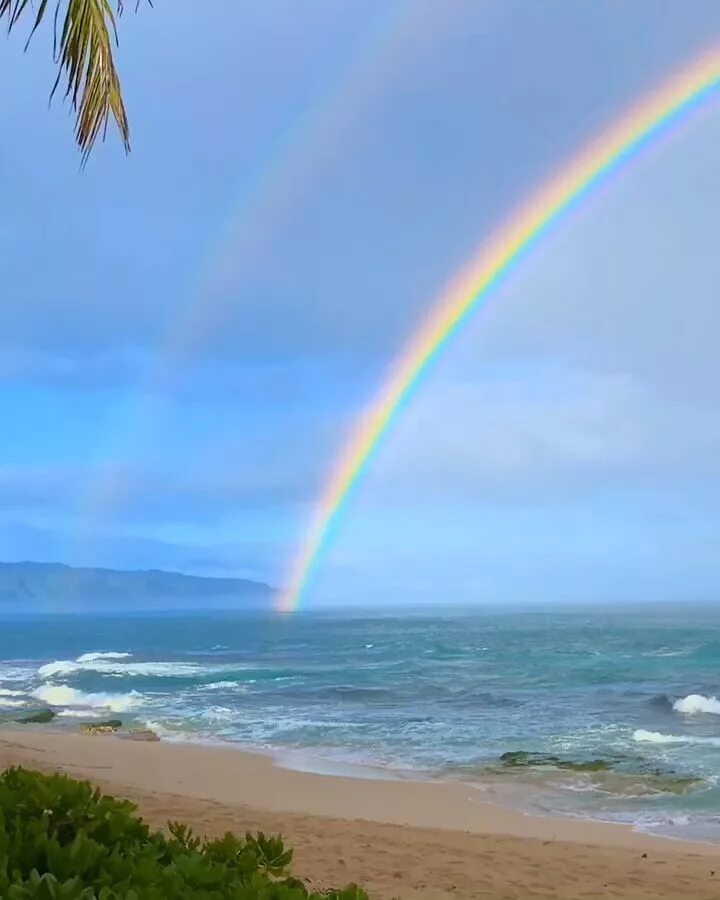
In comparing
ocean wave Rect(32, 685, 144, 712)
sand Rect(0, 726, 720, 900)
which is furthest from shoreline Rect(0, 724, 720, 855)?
ocean wave Rect(32, 685, 144, 712)

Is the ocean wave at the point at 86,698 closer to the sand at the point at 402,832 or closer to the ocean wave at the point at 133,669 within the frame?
the ocean wave at the point at 133,669

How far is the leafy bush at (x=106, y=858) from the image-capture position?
2189mm

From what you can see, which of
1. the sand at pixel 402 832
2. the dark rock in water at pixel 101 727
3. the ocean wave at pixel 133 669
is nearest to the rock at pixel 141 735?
the dark rock in water at pixel 101 727

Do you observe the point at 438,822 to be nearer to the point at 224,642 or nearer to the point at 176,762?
the point at 176,762

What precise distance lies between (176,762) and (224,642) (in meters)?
54.3

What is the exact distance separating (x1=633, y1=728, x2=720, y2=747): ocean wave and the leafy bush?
15250 millimetres

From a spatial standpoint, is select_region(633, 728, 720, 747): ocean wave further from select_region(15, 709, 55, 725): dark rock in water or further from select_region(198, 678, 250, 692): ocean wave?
select_region(198, 678, 250, 692): ocean wave

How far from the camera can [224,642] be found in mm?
67875

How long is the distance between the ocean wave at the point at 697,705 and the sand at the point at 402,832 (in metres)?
11.7

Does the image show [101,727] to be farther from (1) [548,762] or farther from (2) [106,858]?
(2) [106,858]

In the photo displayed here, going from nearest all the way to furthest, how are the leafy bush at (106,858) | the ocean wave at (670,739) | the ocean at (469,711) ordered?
1. the leafy bush at (106,858)
2. the ocean at (469,711)
3. the ocean wave at (670,739)

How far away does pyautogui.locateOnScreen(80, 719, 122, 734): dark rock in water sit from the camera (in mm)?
19562

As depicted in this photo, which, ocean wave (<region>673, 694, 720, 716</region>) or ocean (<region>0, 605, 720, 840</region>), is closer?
ocean (<region>0, 605, 720, 840</region>)

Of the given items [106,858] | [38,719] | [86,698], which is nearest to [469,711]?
[38,719]
